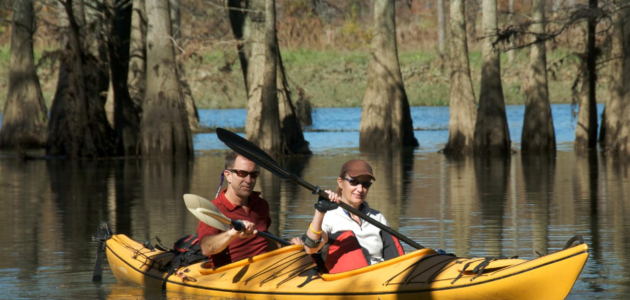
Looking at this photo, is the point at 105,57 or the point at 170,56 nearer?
the point at 170,56

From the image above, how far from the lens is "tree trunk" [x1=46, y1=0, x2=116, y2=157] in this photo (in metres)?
27.3

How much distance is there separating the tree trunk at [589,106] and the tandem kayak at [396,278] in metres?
21.2

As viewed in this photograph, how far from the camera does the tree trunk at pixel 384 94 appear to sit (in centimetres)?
3123

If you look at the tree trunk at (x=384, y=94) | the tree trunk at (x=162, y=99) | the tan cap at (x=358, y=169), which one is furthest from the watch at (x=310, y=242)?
the tree trunk at (x=384, y=94)

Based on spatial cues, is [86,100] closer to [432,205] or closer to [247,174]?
[432,205]

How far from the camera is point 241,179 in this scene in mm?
8664

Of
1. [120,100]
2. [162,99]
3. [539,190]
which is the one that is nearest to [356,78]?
[120,100]

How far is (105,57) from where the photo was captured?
98.7 feet

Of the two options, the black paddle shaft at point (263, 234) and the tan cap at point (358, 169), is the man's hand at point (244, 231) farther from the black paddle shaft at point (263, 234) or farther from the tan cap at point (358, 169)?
the tan cap at point (358, 169)

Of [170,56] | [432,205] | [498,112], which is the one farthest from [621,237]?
[170,56]

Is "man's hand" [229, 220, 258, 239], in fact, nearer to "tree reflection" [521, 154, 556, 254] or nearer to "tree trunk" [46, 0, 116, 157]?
"tree reflection" [521, 154, 556, 254]

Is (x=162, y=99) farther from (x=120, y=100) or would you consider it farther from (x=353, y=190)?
(x=353, y=190)

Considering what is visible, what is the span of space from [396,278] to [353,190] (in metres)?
0.76

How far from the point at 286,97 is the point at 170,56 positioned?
3.69 m
